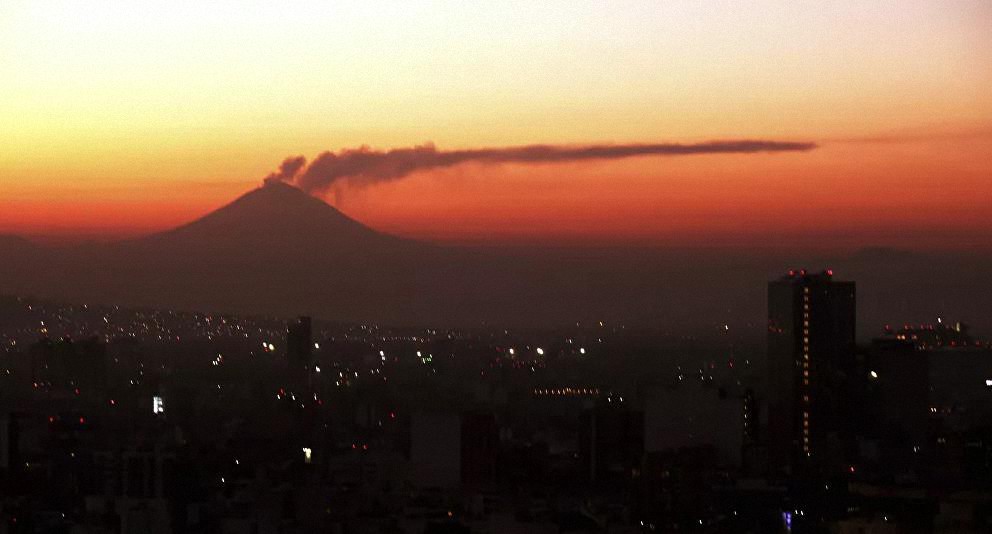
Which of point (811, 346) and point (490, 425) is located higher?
point (811, 346)

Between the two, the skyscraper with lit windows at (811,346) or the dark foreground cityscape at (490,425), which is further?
the skyscraper with lit windows at (811,346)

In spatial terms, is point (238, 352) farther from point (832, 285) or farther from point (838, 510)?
point (838, 510)

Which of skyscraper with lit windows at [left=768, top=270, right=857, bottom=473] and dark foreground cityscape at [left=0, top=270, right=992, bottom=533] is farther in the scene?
skyscraper with lit windows at [left=768, top=270, right=857, bottom=473]

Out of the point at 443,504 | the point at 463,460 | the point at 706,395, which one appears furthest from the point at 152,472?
the point at 706,395

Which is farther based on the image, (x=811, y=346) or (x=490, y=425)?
(x=811, y=346)
